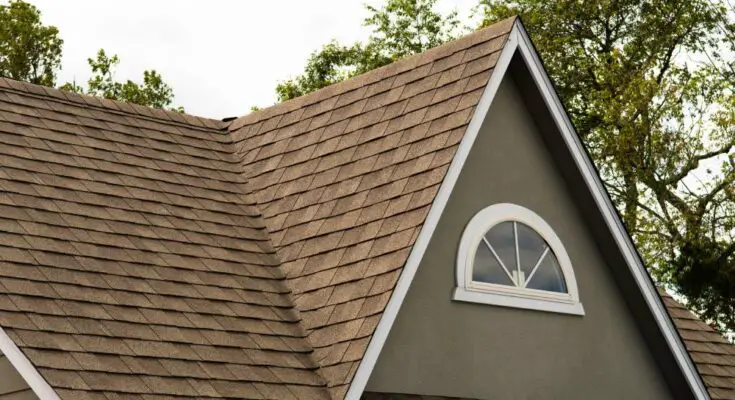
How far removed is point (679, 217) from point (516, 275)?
1625 cm

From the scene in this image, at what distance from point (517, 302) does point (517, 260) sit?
431mm

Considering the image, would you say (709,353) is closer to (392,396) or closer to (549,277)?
(549,277)

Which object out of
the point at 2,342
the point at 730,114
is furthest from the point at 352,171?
the point at 730,114

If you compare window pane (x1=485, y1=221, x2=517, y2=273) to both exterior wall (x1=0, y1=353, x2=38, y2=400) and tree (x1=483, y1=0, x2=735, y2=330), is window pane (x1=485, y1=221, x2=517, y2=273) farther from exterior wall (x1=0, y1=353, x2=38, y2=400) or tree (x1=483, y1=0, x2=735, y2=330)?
tree (x1=483, y1=0, x2=735, y2=330)

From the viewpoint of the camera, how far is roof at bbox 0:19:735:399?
10.0 meters

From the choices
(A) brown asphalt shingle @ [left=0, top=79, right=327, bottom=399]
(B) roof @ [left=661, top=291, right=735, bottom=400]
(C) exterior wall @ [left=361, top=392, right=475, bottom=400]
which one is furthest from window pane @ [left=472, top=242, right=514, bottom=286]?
(B) roof @ [left=661, top=291, right=735, bottom=400]

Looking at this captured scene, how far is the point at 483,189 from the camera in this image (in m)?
12.4

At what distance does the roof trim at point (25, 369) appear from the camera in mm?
8891

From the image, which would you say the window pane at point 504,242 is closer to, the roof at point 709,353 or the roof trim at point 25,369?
the roof at point 709,353

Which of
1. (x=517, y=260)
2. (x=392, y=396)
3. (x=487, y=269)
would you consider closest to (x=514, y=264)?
(x=517, y=260)

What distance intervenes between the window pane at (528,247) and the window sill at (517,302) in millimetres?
313

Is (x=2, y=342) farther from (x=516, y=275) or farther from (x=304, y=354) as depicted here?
(x=516, y=275)

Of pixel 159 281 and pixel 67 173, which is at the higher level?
pixel 67 173

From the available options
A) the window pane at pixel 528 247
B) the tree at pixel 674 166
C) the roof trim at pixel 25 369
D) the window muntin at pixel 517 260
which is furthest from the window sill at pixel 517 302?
the tree at pixel 674 166
